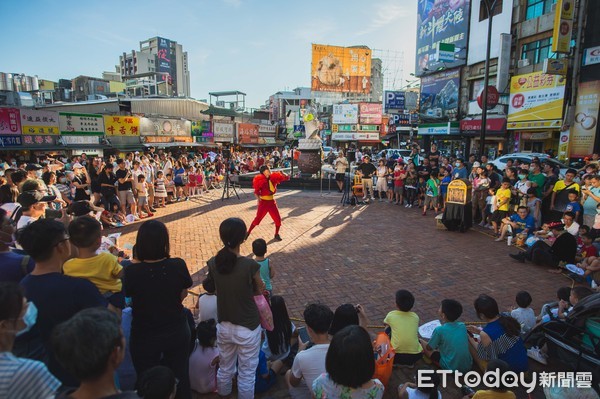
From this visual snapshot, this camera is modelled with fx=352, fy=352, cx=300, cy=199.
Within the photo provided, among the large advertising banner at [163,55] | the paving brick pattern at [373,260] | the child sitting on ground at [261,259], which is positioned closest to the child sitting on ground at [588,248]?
the paving brick pattern at [373,260]

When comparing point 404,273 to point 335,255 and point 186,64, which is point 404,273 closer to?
point 335,255

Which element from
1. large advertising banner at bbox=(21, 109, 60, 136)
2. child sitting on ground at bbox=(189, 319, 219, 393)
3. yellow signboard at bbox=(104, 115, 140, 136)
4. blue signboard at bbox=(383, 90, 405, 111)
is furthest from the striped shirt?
blue signboard at bbox=(383, 90, 405, 111)

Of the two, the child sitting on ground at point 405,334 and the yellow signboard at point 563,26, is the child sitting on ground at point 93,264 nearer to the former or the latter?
the child sitting on ground at point 405,334

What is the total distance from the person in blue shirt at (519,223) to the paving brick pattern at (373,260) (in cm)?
48

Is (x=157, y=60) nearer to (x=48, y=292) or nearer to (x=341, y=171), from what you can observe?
(x=341, y=171)

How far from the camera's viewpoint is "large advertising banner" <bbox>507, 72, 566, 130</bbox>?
17.3 metres

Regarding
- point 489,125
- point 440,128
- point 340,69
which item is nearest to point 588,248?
point 489,125

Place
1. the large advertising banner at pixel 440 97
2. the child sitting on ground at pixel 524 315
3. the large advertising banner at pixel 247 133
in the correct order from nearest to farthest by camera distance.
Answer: the child sitting on ground at pixel 524 315
the large advertising banner at pixel 440 97
the large advertising banner at pixel 247 133

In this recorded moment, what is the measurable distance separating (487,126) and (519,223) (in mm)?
16626

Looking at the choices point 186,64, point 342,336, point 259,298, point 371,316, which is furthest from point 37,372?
point 186,64

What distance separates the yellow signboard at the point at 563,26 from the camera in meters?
15.7

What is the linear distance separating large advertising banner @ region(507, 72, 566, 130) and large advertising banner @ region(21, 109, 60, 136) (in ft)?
87.0

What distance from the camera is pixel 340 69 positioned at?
47344 mm

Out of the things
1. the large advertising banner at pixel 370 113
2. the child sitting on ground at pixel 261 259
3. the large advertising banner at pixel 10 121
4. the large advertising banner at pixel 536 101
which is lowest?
the child sitting on ground at pixel 261 259
